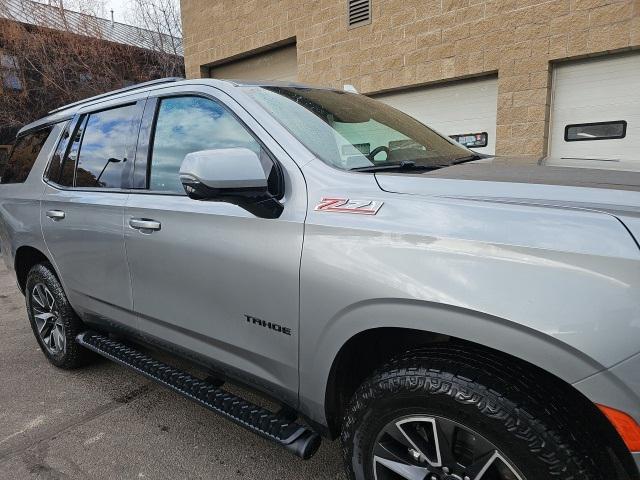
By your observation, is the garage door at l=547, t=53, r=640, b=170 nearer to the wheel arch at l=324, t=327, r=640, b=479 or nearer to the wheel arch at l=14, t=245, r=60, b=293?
the wheel arch at l=324, t=327, r=640, b=479

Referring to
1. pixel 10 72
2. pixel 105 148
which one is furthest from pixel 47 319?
pixel 10 72

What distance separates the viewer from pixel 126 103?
9.53ft

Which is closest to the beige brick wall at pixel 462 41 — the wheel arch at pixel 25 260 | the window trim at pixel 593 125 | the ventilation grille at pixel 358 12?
the ventilation grille at pixel 358 12

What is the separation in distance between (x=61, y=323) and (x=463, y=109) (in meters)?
5.60

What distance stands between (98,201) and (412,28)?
5.72m

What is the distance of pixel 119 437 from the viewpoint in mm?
2748

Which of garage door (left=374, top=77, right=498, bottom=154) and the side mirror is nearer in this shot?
the side mirror

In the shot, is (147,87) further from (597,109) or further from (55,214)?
(597,109)

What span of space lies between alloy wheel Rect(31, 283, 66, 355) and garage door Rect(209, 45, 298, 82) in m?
6.20

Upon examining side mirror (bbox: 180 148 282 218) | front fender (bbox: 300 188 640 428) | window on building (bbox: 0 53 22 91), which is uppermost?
window on building (bbox: 0 53 22 91)

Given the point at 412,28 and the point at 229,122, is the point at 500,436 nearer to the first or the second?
the point at 229,122

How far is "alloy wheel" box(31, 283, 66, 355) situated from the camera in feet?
11.6

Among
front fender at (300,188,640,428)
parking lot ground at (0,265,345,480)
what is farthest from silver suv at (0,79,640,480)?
parking lot ground at (0,265,345,480)

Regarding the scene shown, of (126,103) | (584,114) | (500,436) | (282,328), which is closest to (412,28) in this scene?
(584,114)
